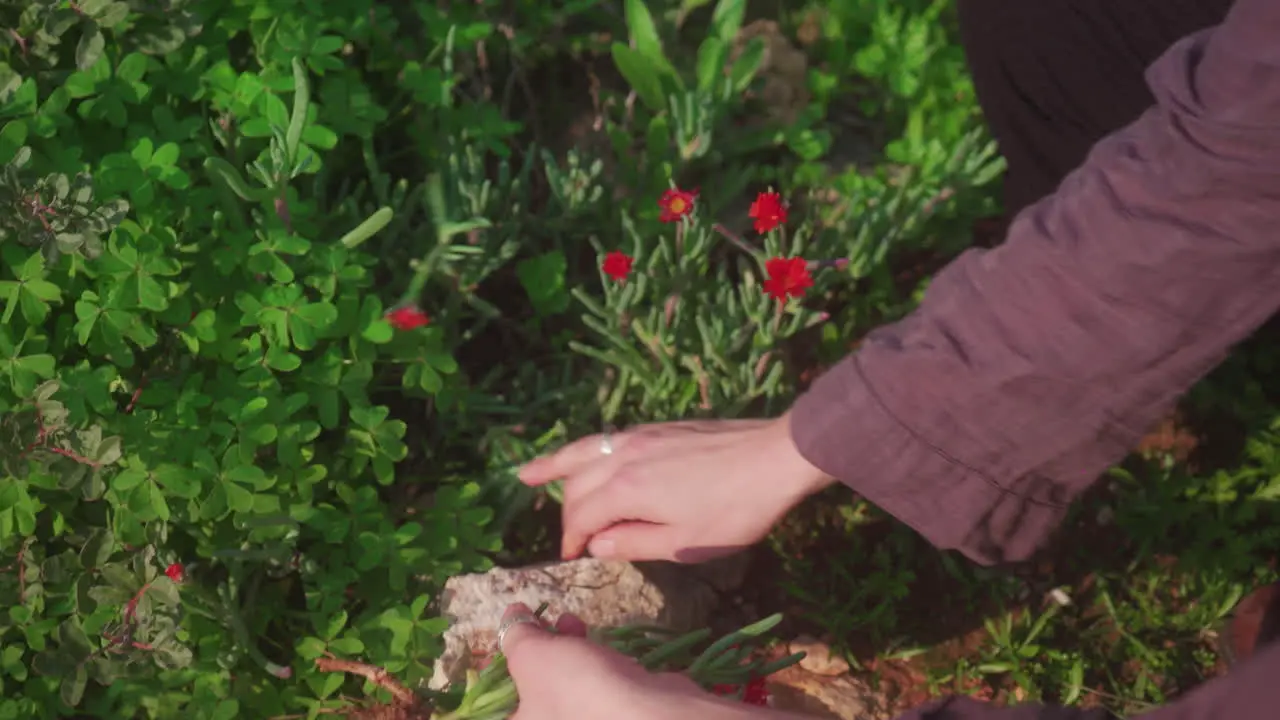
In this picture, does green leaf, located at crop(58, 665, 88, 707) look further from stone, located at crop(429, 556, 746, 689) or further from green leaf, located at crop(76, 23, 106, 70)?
green leaf, located at crop(76, 23, 106, 70)

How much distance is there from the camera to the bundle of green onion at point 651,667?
167 cm

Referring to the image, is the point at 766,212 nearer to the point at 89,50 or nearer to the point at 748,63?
the point at 748,63

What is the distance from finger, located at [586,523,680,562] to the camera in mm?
1761

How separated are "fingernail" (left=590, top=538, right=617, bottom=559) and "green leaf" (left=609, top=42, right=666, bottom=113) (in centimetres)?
112

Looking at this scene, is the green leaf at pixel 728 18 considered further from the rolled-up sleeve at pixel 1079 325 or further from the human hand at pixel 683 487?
the rolled-up sleeve at pixel 1079 325

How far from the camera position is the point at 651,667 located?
1.77 m

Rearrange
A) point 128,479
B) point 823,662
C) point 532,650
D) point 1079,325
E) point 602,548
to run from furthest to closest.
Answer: point 823,662
point 602,548
point 128,479
point 532,650
point 1079,325

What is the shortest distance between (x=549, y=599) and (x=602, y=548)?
181mm

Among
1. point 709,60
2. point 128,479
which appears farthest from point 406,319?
point 709,60

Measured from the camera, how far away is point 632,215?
2.50 meters

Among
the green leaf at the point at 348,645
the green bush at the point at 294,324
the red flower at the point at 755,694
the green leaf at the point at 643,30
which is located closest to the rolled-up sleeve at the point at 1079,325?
the red flower at the point at 755,694

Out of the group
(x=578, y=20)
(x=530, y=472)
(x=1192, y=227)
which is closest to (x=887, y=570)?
(x=530, y=472)

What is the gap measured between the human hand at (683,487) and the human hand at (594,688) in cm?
26

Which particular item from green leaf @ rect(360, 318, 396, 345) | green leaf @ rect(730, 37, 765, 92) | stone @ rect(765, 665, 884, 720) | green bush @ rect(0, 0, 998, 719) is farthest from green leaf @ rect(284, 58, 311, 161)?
stone @ rect(765, 665, 884, 720)
